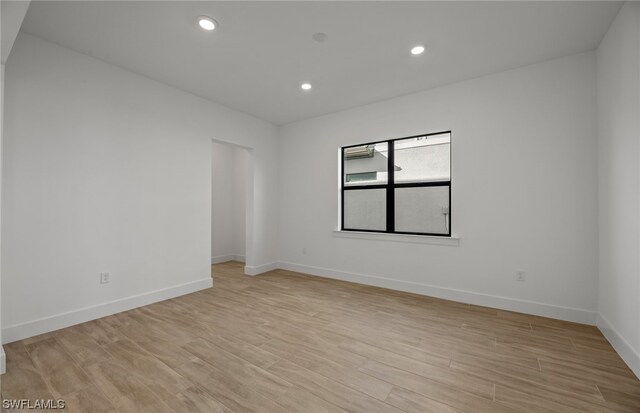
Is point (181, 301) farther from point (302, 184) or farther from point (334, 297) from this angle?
point (302, 184)

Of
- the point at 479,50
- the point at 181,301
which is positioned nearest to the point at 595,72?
the point at 479,50

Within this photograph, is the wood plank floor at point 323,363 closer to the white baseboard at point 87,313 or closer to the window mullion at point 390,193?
the white baseboard at point 87,313

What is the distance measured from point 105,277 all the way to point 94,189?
0.97 meters

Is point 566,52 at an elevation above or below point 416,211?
above

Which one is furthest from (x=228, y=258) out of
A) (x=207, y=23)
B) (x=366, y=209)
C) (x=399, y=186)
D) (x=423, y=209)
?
(x=207, y=23)

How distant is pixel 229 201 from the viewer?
6.25m

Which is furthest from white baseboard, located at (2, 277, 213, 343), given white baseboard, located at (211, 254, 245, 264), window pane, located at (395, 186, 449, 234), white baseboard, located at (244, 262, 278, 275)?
window pane, located at (395, 186, 449, 234)

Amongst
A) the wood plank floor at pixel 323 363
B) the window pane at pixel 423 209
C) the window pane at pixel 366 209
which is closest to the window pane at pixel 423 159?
the window pane at pixel 423 209

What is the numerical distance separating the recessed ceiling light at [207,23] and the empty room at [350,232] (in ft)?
0.11

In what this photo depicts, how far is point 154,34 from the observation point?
2496 millimetres

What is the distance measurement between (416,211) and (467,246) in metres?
0.81

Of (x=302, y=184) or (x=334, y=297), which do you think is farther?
(x=302, y=184)

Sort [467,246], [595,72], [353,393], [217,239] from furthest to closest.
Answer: [217,239] → [467,246] → [595,72] → [353,393]

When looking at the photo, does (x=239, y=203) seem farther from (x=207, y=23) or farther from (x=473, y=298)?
(x=473, y=298)
